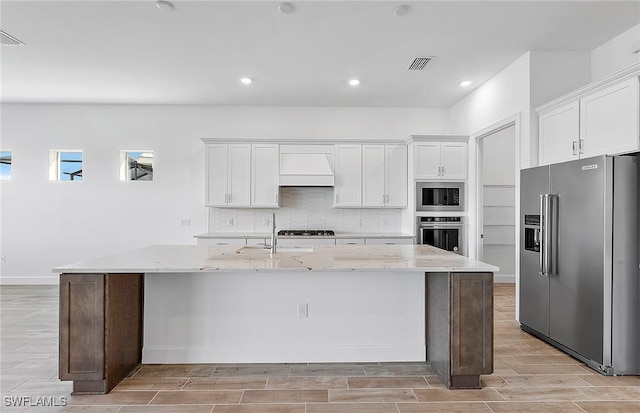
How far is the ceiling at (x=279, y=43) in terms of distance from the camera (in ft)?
9.90

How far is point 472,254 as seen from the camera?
5.16 metres

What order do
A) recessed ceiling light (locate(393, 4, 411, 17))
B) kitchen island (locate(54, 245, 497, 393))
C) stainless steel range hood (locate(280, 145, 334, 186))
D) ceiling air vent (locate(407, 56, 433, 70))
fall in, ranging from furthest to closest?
Result: stainless steel range hood (locate(280, 145, 334, 186))
ceiling air vent (locate(407, 56, 433, 70))
recessed ceiling light (locate(393, 4, 411, 17))
kitchen island (locate(54, 245, 497, 393))

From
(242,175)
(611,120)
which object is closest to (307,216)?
(242,175)

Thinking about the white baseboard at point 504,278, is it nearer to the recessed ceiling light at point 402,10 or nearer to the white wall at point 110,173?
the white wall at point 110,173

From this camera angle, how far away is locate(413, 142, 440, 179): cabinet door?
5367mm

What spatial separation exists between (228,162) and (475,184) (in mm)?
3467

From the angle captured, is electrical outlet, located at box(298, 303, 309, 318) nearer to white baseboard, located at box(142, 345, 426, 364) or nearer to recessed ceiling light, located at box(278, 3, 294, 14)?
white baseboard, located at box(142, 345, 426, 364)

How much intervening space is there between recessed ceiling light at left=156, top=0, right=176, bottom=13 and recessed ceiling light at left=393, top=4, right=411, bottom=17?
1733mm

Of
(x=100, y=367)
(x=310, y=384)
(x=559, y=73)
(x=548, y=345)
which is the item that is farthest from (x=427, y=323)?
(x=559, y=73)

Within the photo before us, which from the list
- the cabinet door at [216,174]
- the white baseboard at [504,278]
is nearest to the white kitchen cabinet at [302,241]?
the cabinet door at [216,174]

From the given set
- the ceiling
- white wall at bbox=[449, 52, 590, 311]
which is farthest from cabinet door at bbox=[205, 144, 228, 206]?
white wall at bbox=[449, 52, 590, 311]

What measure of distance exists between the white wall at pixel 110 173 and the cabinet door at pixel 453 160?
110cm

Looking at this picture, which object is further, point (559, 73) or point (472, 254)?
point (472, 254)

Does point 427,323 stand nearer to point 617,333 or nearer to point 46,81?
point 617,333
